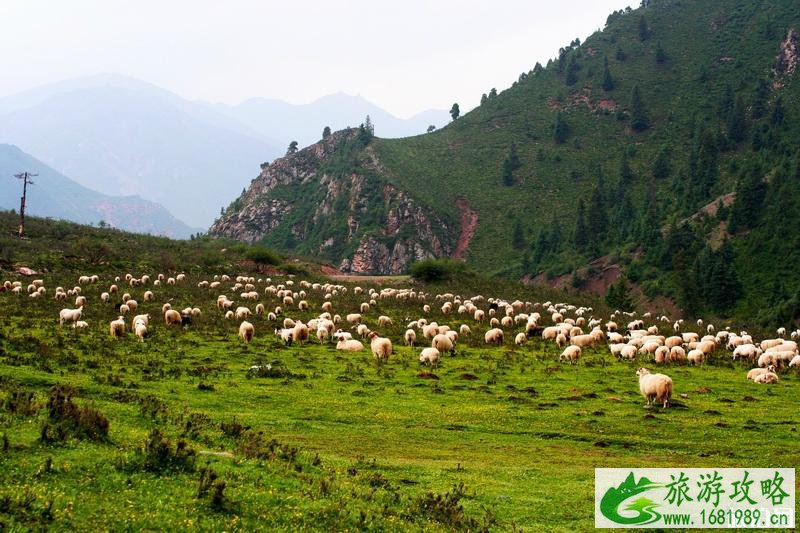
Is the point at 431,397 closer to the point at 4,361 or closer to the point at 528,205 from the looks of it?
the point at 4,361

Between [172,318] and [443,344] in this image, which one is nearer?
[443,344]

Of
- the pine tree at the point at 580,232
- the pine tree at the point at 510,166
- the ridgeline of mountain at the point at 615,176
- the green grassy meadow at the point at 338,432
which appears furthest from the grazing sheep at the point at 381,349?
the pine tree at the point at 510,166

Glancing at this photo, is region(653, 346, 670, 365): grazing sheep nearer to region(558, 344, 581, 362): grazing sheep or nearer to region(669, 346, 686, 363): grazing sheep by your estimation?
region(669, 346, 686, 363): grazing sheep

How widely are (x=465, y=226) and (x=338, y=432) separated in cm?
12059

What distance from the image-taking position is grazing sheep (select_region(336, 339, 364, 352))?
30.2m

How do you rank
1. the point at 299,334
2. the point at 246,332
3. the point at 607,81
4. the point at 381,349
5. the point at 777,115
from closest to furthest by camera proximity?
1. the point at 381,349
2. the point at 246,332
3. the point at 299,334
4. the point at 777,115
5. the point at 607,81

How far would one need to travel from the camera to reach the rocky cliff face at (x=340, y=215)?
130m

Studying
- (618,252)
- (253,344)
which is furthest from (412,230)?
(253,344)

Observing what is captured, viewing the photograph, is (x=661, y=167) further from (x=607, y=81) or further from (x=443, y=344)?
(x=443, y=344)

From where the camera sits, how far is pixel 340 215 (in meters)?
143

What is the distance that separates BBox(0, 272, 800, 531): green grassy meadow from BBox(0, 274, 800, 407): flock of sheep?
A: 0.97 metres

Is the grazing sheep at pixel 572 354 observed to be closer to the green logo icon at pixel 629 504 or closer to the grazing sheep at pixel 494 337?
the grazing sheep at pixel 494 337

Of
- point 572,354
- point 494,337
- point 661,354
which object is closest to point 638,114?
point 494,337

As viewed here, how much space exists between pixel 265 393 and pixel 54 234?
66300mm
